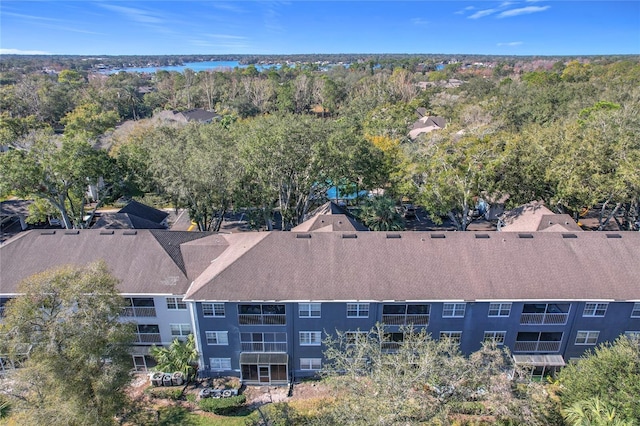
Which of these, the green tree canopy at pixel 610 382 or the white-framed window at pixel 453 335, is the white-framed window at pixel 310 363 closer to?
the white-framed window at pixel 453 335

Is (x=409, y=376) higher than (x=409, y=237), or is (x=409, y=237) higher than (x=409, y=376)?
(x=409, y=237)

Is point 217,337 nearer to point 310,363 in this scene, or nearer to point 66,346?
point 310,363

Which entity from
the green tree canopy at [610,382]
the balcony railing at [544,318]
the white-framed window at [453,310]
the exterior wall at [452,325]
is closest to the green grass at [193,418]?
the exterior wall at [452,325]

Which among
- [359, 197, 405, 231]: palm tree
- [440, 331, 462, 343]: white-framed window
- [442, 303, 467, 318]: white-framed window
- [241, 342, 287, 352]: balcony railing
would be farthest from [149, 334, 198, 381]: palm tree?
[359, 197, 405, 231]: palm tree

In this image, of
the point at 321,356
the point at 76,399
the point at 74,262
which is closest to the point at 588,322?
the point at 321,356

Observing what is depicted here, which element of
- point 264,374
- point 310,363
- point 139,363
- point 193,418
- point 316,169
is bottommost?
point 193,418

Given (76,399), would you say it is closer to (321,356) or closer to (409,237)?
(321,356)

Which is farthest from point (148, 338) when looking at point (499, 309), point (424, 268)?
point (499, 309)
